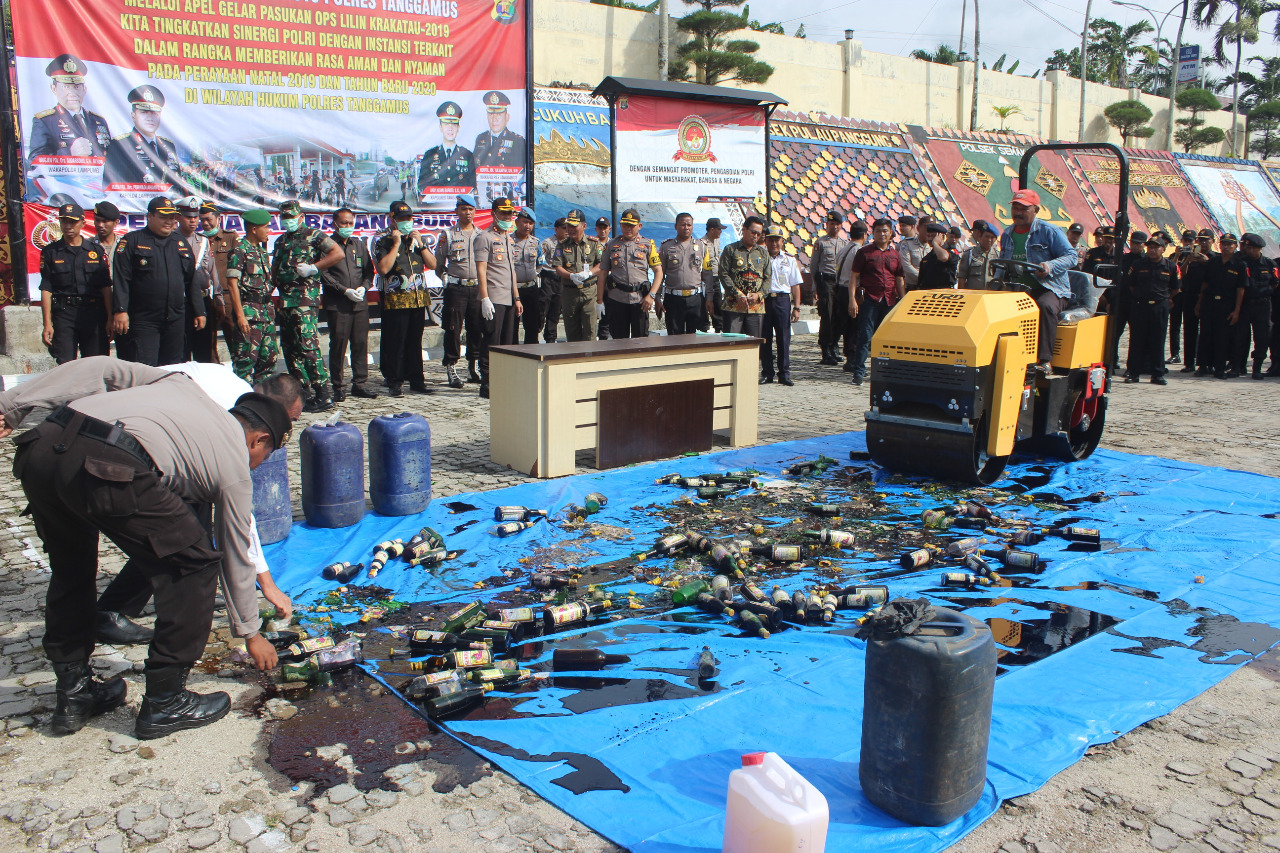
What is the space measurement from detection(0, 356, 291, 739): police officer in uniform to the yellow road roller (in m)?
4.91

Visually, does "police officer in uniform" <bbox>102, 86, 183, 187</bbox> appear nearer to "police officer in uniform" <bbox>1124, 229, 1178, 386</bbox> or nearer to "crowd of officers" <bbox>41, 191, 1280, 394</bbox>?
"crowd of officers" <bbox>41, 191, 1280, 394</bbox>

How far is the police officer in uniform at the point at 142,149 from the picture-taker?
433 inches

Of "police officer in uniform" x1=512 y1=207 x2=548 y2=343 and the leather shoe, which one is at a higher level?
"police officer in uniform" x1=512 y1=207 x2=548 y2=343

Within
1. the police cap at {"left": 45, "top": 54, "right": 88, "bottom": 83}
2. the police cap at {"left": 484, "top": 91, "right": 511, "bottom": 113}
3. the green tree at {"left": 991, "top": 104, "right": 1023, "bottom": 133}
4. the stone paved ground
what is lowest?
the stone paved ground

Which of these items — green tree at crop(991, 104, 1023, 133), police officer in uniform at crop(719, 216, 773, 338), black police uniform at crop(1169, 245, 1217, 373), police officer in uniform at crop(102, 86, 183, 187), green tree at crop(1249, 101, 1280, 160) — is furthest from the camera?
green tree at crop(1249, 101, 1280, 160)

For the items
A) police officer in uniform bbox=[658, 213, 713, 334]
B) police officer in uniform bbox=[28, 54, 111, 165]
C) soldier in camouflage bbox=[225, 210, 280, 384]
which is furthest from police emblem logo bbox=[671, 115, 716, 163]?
police officer in uniform bbox=[28, 54, 111, 165]

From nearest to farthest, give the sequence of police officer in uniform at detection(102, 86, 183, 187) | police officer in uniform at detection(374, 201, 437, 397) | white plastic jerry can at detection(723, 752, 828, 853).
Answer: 1. white plastic jerry can at detection(723, 752, 828, 853)
2. police officer in uniform at detection(374, 201, 437, 397)
3. police officer in uniform at detection(102, 86, 183, 187)

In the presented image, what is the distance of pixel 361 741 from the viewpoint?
3.52 meters

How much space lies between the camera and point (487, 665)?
4.05 m

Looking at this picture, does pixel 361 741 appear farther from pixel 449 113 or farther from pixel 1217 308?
A: pixel 1217 308

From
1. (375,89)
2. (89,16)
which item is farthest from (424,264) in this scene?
(89,16)

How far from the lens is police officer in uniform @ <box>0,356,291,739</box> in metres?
3.27

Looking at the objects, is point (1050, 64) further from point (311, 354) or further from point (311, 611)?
point (311, 611)

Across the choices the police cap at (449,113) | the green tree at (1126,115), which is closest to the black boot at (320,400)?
the police cap at (449,113)
